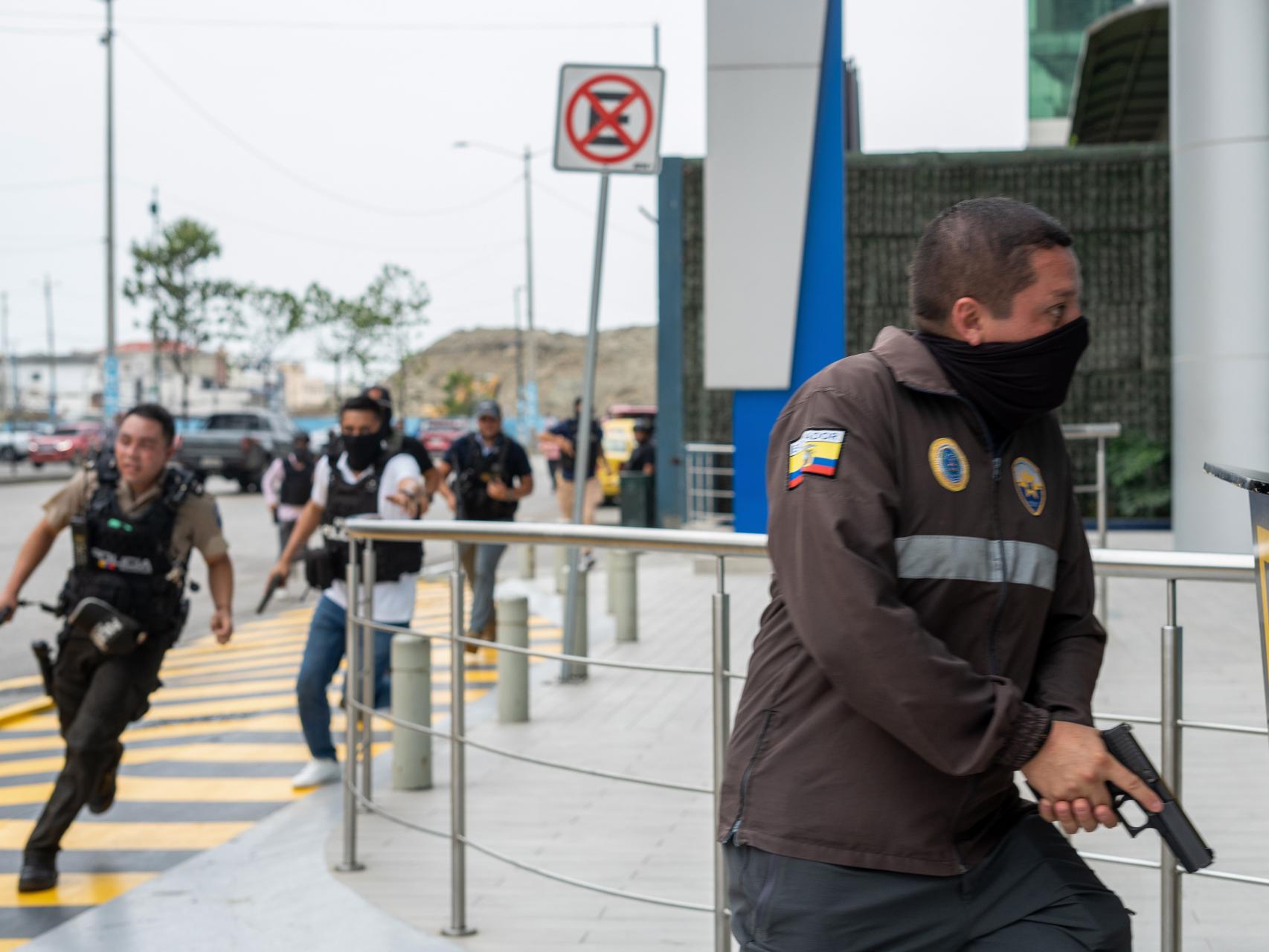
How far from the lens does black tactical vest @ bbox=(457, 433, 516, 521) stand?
1050 cm

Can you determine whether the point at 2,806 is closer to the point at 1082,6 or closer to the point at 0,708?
the point at 0,708

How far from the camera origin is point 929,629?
2.03m

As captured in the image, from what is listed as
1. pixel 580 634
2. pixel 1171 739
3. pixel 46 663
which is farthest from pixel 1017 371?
pixel 580 634

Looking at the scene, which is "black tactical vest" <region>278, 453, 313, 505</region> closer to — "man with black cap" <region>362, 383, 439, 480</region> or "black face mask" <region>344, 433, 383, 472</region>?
"man with black cap" <region>362, 383, 439, 480</region>

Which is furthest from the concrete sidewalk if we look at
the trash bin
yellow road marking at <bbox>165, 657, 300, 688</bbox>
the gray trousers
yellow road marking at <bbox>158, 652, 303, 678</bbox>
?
the trash bin

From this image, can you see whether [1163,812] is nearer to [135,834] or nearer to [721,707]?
[721,707]

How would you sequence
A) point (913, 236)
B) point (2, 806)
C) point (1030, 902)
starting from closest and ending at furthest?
point (1030, 902), point (2, 806), point (913, 236)

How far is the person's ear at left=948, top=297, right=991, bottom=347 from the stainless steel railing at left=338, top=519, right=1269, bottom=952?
2.14ft

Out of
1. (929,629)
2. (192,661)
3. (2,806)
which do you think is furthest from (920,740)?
(192,661)

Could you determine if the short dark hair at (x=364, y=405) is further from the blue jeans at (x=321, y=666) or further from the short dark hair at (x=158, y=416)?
the short dark hair at (x=158, y=416)

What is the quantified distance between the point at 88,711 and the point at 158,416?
1129mm

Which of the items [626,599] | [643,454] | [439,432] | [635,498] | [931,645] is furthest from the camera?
[439,432]

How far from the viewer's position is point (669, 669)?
3.55 m

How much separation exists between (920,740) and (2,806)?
5.75 metres
